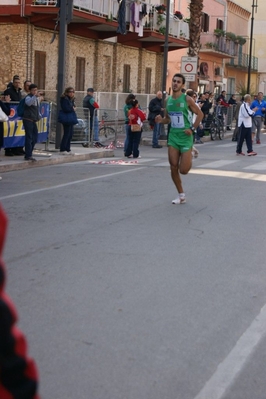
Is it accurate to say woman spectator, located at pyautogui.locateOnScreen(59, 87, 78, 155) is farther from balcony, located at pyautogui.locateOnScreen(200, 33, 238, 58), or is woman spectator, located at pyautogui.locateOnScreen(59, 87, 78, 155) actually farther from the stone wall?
balcony, located at pyautogui.locateOnScreen(200, 33, 238, 58)

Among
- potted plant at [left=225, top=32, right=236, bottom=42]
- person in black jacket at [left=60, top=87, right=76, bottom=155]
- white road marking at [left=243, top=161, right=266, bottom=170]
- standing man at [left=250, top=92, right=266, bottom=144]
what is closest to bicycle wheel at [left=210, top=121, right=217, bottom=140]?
standing man at [left=250, top=92, right=266, bottom=144]

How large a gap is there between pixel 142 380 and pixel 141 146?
2296 centimetres

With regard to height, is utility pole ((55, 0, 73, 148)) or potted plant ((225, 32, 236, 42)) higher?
potted plant ((225, 32, 236, 42))

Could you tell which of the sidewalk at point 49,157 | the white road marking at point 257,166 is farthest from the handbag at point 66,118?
the white road marking at point 257,166

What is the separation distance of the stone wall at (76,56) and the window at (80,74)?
0.82 ft

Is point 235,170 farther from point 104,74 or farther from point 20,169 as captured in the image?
point 104,74

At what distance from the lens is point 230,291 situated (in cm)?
683

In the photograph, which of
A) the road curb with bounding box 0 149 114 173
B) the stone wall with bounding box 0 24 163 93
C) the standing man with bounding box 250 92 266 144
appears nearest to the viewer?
the road curb with bounding box 0 149 114 173

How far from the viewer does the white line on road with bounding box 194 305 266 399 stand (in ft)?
14.7

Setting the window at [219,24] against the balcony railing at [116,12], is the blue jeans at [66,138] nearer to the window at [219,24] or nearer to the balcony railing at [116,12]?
the balcony railing at [116,12]

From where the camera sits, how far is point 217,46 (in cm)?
5388

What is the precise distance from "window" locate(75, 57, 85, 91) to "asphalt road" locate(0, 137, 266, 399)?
64.0 ft

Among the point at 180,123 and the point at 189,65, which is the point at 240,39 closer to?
the point at 189,65

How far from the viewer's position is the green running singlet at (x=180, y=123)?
12.2 metres
